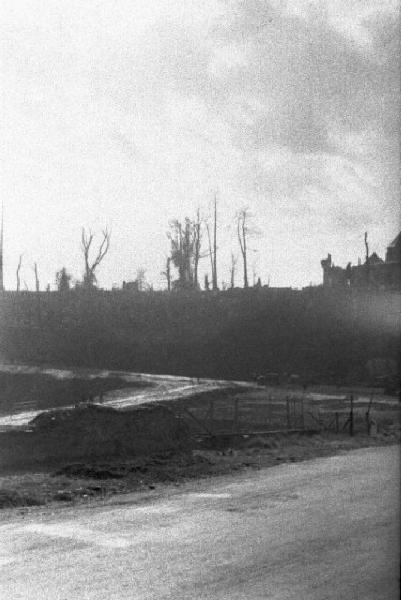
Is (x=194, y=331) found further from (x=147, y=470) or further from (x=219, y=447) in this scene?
(x=147, y=470)

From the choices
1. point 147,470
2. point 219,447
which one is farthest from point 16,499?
point 219,447

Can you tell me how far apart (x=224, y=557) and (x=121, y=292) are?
61.2 meters

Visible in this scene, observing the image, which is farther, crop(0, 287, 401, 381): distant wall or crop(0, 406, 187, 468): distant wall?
crop(0, 287, 401, 381): distant wall

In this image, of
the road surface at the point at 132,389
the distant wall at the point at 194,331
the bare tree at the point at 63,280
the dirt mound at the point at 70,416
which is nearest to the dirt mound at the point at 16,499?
the dirt mound at the point at 70,416

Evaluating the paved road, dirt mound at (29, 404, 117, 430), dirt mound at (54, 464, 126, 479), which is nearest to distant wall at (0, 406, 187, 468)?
dirt mound at (29, 404, 117, 430)

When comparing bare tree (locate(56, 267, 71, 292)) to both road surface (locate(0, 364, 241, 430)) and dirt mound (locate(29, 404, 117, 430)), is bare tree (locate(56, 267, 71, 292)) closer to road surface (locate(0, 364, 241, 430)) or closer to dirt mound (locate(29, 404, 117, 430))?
road surface (locate(0, 364, 241, 430))

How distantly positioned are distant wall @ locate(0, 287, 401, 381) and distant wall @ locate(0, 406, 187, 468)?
2225 cm

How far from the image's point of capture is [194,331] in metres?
63.3

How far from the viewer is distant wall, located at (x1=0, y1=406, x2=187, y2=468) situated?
70.8 feet

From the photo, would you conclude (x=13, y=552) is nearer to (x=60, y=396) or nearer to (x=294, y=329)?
(x=60, y=396)

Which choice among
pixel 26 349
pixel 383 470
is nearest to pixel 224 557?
pixel 383 470

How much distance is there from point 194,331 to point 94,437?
40491mm

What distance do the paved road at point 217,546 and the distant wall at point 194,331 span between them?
2969 centimetres

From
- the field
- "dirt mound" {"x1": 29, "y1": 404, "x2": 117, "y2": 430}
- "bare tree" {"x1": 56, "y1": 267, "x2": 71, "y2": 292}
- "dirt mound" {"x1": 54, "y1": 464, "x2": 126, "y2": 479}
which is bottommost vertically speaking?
the field
